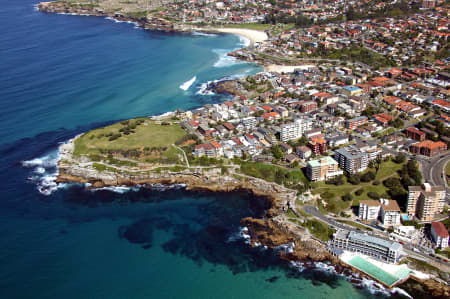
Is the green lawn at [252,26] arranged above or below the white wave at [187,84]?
above

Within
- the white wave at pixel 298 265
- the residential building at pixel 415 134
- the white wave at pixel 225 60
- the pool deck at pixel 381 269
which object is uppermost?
the white wave at pixel 225 60

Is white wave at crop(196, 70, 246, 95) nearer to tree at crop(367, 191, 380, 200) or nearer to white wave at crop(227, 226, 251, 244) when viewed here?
white wave at crop(227, 226, 251, 244)

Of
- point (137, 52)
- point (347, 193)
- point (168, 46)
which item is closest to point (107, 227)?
point (347, 193)

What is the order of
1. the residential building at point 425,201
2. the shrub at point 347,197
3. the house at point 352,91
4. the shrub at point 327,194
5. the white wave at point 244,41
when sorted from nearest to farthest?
the residential building at point 425,201, the shrub at point 347,197, the shrub at point 327,194, the house at point 352,91, the white wave at point 244,41

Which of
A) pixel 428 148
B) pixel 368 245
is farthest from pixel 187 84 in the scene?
pixel 368 245

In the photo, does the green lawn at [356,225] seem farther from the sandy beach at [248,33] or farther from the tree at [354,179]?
Result: the sandy beach at [248,33]

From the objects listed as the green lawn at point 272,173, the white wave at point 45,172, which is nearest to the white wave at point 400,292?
the green lawn at point 272,173
